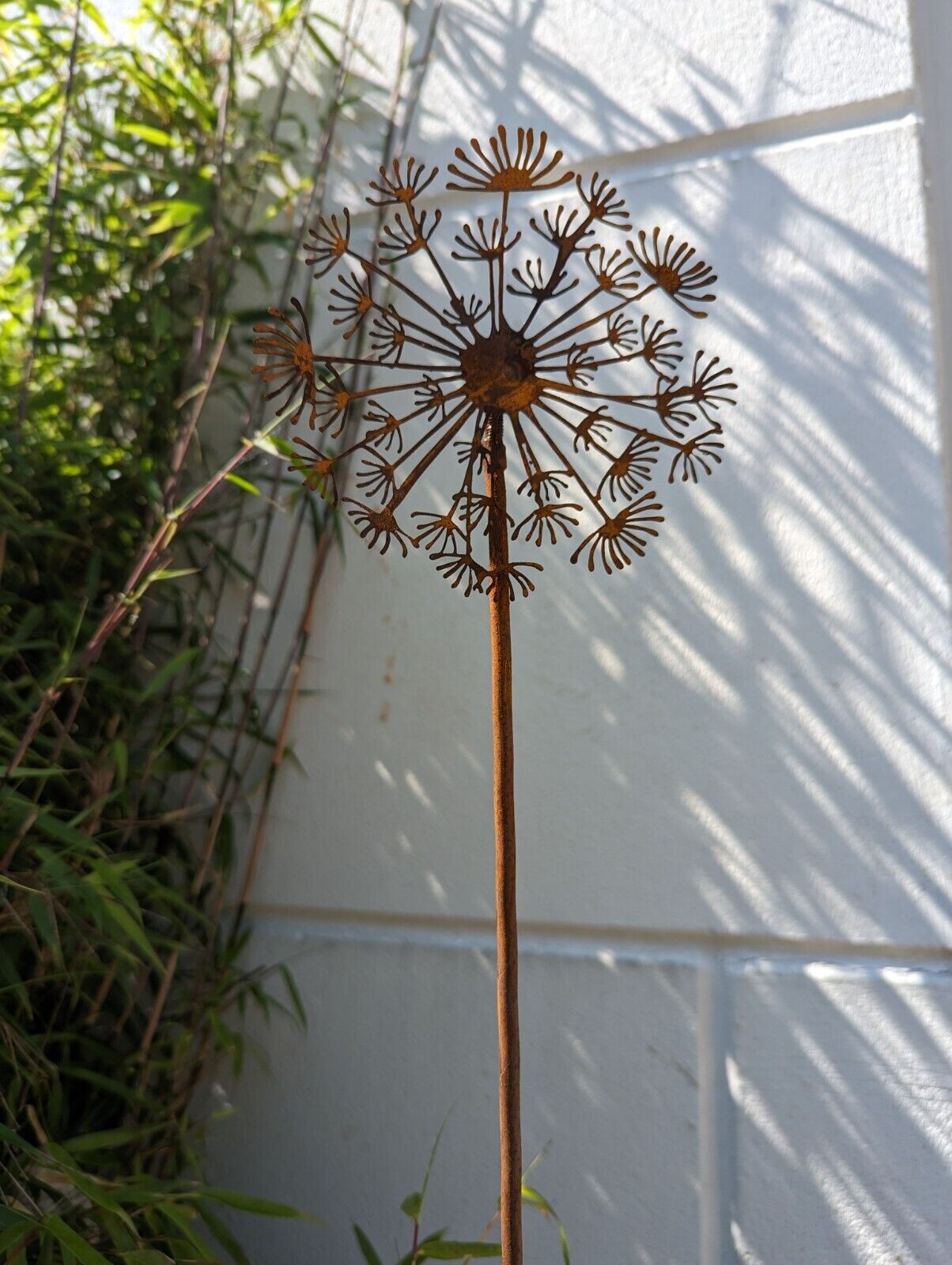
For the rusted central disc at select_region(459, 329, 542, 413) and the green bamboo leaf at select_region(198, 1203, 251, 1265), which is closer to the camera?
the rusted central disc at select_region(459, 329, 542, 413)

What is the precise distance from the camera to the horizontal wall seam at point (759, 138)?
127 cm

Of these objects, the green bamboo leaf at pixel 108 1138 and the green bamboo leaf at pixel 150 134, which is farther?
the green bamboo leaf at pixel 150 134

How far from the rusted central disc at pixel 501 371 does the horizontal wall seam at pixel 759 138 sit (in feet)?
2.14

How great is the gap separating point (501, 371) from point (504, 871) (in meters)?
0.38

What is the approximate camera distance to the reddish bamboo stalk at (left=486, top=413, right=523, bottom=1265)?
2.80 feet

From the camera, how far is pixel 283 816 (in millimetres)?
1564

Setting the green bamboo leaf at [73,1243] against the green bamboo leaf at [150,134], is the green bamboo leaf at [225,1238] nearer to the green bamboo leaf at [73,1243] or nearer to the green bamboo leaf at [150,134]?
the green bamboo leaf at [73,1243]

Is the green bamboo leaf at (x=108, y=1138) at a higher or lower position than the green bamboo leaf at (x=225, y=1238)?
higher

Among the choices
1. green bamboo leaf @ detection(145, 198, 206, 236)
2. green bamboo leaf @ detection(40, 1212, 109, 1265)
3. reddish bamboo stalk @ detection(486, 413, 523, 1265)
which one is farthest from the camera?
green bamboo leaf @ detection(145, 198, 206, 236)

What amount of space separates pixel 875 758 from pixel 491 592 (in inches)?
21.4

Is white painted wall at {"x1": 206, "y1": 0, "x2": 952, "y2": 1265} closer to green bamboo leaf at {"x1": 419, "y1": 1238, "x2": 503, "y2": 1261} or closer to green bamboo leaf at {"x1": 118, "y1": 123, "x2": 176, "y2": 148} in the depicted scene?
green bamboo leaf at {"x1": 419, "y1": 1238, "x2": 503, "y2": 1261}

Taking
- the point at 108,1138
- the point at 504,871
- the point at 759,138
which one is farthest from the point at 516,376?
the point at 108,1138

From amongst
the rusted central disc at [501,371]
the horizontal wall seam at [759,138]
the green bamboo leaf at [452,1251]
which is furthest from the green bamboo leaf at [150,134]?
the green bamboo leaf at [452,1251]

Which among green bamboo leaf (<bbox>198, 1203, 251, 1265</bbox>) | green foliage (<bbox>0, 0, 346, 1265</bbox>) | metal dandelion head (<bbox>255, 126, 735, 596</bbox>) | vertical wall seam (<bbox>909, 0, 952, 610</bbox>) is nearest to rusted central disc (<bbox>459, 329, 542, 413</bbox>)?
metal dandelion head (<bbox>255, 126, 735, 596</bbox>)
